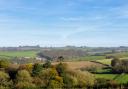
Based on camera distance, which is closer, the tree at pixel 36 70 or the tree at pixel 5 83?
the tree at pixel 5 83

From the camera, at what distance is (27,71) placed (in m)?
50.9

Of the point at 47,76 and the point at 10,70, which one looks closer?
the point at 47,76

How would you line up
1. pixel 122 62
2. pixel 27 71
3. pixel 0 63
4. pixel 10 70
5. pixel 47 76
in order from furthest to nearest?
pixel 122 62 → pixel 0 63 → pixel 10 70 → pixel 27 71 → pixel 47 76

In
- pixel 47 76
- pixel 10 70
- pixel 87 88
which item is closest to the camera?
pixel 87 88

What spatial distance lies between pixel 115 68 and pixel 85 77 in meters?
18.8

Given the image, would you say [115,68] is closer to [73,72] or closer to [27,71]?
[73,72]

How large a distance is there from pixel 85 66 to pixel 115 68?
1110 cm

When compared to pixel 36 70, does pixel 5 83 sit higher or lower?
lower

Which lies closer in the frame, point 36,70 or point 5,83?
point 5,83

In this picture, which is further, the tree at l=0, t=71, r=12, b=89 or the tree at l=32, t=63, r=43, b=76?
the tree at l=32, t=63, r=43, b=76

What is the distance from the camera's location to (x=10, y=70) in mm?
55531

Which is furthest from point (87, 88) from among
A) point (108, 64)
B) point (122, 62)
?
point (108, 64)

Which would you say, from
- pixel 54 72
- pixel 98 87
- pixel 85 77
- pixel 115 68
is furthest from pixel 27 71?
pixel 98 87

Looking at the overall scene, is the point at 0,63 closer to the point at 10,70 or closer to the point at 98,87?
the point at 10,70
